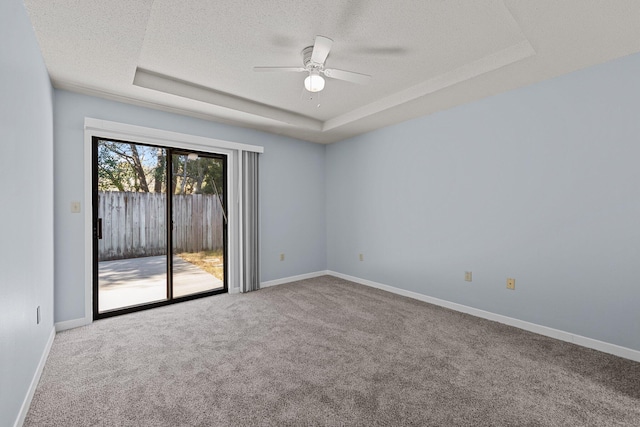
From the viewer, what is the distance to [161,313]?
3330 millimetres

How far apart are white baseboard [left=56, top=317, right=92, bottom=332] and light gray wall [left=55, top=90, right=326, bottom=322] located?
3 cm

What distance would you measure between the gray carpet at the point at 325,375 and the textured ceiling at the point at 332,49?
240cm

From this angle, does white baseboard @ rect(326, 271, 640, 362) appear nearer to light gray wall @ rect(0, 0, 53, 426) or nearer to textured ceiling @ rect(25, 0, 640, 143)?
textured ceiling @ rect(25, 0, 640, 143)

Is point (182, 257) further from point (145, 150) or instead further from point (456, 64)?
point (456, 64)

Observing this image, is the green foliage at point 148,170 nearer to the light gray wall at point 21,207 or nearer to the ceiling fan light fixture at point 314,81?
the light gray wall at point 21,207

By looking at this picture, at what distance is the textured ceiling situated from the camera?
1.89 metres

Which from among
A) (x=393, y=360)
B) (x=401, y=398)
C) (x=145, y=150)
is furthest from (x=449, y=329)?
(x=145, y=150)

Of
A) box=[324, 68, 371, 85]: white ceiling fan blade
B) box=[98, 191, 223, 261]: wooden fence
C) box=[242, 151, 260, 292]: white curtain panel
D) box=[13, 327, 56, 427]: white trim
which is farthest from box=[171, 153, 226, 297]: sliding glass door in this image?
box=[324, 68, 371, 85]: white ceiling fan blade

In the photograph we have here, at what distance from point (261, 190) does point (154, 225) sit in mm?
1507

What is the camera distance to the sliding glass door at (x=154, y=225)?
3.36 m

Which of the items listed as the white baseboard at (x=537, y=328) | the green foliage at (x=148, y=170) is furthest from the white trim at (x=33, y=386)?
the white baseboard at (x=537, y=328)

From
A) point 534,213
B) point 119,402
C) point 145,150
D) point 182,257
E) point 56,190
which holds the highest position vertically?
point 145,150

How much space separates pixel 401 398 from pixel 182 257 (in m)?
3.15

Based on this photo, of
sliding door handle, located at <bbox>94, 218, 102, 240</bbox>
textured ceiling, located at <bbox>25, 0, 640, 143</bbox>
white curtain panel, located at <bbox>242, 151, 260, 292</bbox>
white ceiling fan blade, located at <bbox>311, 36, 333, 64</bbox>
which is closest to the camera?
textured ceiling, located at <bbox>25, 0, 640, 143</bbox>
